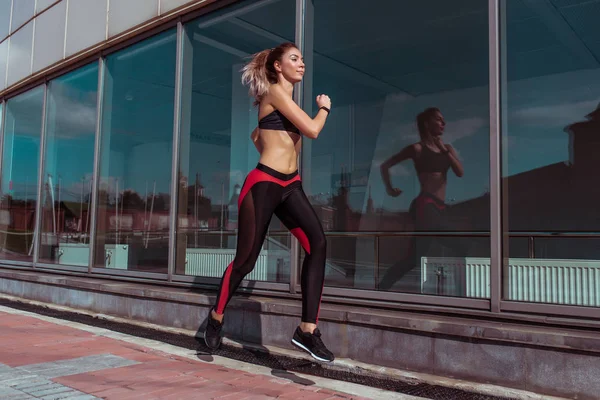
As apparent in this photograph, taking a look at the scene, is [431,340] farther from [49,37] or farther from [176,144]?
[49,37]

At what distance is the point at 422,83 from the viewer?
9711mm

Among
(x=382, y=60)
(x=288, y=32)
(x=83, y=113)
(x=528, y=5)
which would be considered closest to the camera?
(x=288, y=32)

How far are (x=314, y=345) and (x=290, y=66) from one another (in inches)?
66.0

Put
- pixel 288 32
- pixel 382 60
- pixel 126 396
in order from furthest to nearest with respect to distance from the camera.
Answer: pixel 382 60, pixel 288 32, pixel 126 396

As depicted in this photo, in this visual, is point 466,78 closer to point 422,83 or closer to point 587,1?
point 422,83

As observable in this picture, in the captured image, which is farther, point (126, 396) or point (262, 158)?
point (262, 158)

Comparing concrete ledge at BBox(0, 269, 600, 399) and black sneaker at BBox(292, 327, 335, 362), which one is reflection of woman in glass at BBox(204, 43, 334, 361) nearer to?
black sneaker at BBox(292, 327, 335, 362)

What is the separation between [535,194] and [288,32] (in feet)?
18.7

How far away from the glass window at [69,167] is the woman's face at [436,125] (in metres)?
4.82

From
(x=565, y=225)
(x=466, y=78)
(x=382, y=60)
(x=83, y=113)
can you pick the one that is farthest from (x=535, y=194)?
(x=83, y=113)

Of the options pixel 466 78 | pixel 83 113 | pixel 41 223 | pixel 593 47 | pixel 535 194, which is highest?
pixel 593 47

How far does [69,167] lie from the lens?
8.83m

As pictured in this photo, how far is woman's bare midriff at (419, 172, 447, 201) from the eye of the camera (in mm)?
7702

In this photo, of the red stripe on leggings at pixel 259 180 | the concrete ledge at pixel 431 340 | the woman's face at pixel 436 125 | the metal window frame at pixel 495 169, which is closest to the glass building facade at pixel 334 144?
the metal window frame at pixel 495 169
